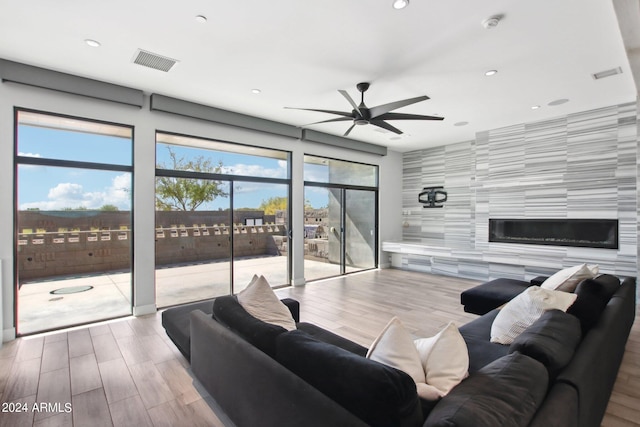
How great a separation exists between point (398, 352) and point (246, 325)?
100cm

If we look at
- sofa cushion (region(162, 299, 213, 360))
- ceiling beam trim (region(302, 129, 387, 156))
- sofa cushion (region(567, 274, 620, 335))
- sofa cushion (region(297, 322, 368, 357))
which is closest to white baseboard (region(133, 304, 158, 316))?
sofa cushion (region(162, 299, 213, 360))

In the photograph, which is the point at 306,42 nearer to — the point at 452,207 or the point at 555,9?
the point at 555,9

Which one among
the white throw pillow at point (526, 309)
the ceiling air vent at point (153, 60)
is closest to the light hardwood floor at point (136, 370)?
the white throw pillow at point (526, 309)

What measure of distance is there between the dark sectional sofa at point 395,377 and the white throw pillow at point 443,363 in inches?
2.3

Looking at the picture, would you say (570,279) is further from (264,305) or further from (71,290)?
(71,290)

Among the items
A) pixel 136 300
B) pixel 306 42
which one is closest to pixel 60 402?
pixel 136 300

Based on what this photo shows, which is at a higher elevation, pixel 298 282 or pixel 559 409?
pixel 559 409

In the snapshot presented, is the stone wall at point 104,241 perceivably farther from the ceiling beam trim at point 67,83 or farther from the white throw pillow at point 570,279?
the white throw pillow at point 570,279

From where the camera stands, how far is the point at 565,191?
5434 millimetres

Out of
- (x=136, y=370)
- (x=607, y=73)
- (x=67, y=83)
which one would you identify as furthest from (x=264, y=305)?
(x=607, y=73)

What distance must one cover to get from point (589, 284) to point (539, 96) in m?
3.26

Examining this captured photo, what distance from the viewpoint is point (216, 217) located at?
513 centimetres

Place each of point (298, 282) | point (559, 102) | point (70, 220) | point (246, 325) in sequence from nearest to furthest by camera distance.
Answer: point (246, 325) < point (70, 220) < point (559, 102) < point (298, 282)

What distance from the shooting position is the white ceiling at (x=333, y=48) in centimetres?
255
